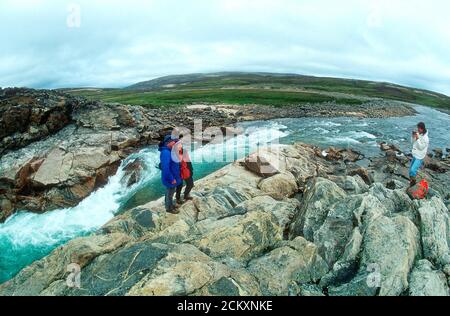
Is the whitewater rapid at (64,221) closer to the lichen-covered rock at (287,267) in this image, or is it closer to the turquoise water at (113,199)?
the turquoise water at (113,199)

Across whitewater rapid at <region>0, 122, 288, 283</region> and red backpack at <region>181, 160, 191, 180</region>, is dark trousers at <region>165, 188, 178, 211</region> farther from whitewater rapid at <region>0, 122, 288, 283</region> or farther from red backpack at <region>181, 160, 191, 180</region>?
whitewater rapid at <region>0, 122, 288, 283</region>

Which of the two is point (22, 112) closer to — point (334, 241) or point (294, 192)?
point (294, 192)

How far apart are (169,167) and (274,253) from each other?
5.22 meters

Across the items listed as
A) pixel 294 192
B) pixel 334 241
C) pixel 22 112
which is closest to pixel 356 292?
pixel 334 241

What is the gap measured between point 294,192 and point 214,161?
1263 centimetres

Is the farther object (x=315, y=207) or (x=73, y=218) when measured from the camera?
(x=73, y=218)

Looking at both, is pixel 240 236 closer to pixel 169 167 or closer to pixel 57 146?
pixel 169 167

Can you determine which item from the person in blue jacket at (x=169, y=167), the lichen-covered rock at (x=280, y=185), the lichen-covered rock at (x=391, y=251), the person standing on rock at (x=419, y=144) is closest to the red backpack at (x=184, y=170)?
the person in blue jacket at (x=169, y=167)

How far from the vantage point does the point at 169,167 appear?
41.7 feet

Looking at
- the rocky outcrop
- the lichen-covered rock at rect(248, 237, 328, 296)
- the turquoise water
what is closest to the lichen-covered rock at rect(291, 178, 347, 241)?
the lichen-covered rock at rect(248, 237, 328, 296)

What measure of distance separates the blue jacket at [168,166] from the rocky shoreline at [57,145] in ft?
42.4

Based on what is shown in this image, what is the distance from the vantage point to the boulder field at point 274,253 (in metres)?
7.99

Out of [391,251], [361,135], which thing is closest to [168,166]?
[391,251]
